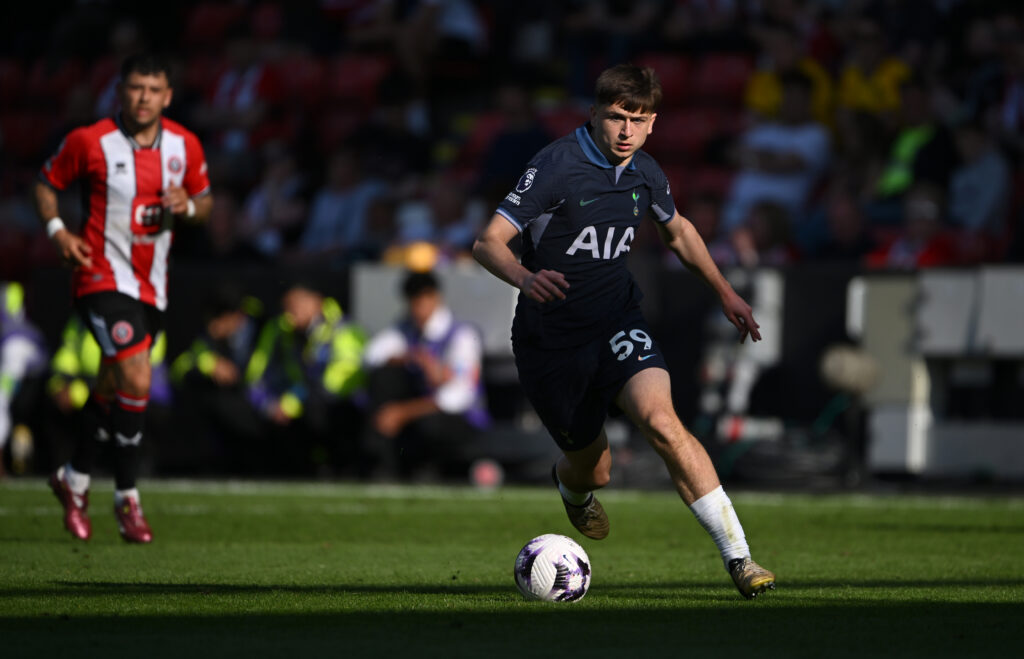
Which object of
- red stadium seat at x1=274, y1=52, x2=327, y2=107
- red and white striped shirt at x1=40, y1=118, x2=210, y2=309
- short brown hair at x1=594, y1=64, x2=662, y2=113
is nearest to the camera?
short brown hair at x1=594, y1=64, x2=662, y2=113

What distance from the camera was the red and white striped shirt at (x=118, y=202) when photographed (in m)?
8.44

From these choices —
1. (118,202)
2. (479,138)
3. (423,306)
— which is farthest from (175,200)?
(479,138)

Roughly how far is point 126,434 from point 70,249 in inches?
40.8

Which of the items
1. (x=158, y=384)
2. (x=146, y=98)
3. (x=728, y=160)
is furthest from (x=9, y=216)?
(x=146, y=98)

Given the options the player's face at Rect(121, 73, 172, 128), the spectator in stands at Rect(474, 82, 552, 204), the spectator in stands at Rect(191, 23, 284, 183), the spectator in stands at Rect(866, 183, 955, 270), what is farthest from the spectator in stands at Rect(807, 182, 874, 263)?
the spectator in stands at Rect(191, 23, 284, 183)

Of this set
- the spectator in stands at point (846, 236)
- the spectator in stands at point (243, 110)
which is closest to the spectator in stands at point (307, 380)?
the spectator in stands at point (846, 236)

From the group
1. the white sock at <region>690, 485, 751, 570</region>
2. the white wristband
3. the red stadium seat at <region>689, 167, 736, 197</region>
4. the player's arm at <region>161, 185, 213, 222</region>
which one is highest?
the red stadium seat at <region>689, 167, 736, 197</region>

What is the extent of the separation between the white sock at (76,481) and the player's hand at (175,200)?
1459 millimetres

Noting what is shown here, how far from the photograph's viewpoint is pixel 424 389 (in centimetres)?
1367

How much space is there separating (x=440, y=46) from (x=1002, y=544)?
40.7ft

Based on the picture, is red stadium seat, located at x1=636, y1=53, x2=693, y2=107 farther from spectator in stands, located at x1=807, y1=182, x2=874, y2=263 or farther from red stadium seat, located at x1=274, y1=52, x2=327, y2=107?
red stadium seat, located at x1=274, y1=52, x2=327, y2=107

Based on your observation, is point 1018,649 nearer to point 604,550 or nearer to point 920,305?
point 604,550

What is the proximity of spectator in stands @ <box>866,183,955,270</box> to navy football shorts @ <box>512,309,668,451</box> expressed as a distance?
699 centimetres

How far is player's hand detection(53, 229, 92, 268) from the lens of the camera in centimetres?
809
